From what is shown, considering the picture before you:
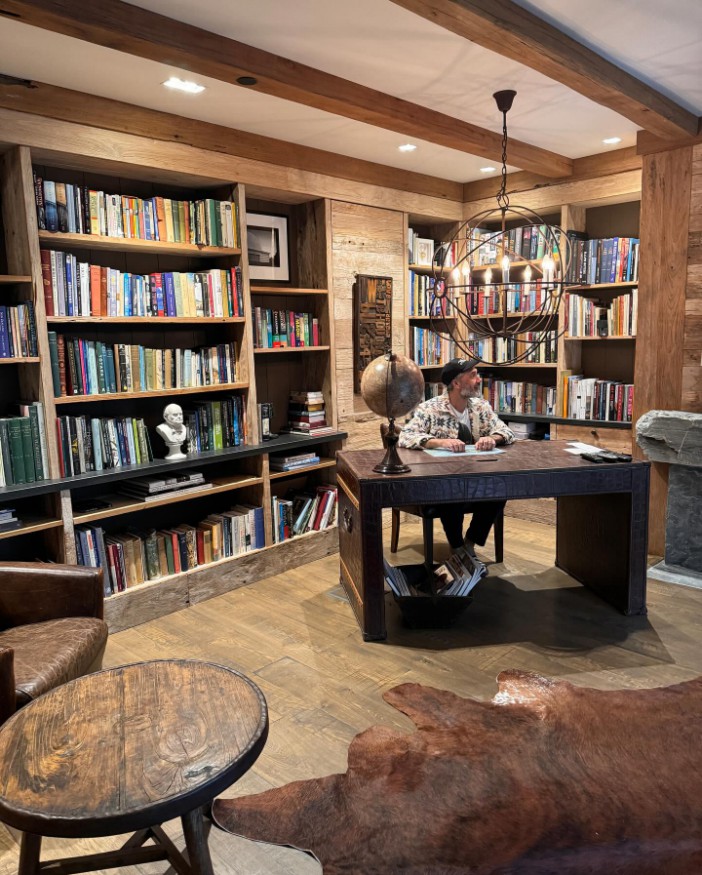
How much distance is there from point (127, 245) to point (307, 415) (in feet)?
5.10

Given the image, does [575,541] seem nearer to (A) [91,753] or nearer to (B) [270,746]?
(B) [270,746]

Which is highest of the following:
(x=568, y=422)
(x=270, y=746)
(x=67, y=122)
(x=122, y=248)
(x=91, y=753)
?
(x=67, y=122)

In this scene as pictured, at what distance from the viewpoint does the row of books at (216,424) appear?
3775mm

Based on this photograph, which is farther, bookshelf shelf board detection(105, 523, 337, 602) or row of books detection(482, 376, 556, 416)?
row of books detection(482, 376, 556, 416)

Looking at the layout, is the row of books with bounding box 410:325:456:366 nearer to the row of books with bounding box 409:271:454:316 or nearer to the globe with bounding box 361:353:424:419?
the row of books with bounding box 409:271:454:316

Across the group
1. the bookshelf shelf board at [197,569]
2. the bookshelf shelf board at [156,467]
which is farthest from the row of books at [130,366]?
the bookshelf shelf board at [197,569]

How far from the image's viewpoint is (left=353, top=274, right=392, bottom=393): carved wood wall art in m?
4.52

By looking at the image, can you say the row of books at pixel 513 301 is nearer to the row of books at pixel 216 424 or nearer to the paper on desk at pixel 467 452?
the paper on desk at pixel 467 452

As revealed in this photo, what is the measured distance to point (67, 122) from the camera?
3035 millimetres

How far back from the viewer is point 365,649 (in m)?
3.08

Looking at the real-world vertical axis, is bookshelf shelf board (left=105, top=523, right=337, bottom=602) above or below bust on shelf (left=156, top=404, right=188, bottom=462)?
below

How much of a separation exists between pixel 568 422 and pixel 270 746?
10.5 ft

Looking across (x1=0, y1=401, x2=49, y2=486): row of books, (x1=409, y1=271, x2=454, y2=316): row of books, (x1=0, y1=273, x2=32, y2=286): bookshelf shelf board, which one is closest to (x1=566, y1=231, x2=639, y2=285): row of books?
(x1=409, y1=271, x2=454, y2=316): row of books

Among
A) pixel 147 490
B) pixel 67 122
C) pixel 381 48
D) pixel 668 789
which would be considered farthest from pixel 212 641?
pixel 381 48
